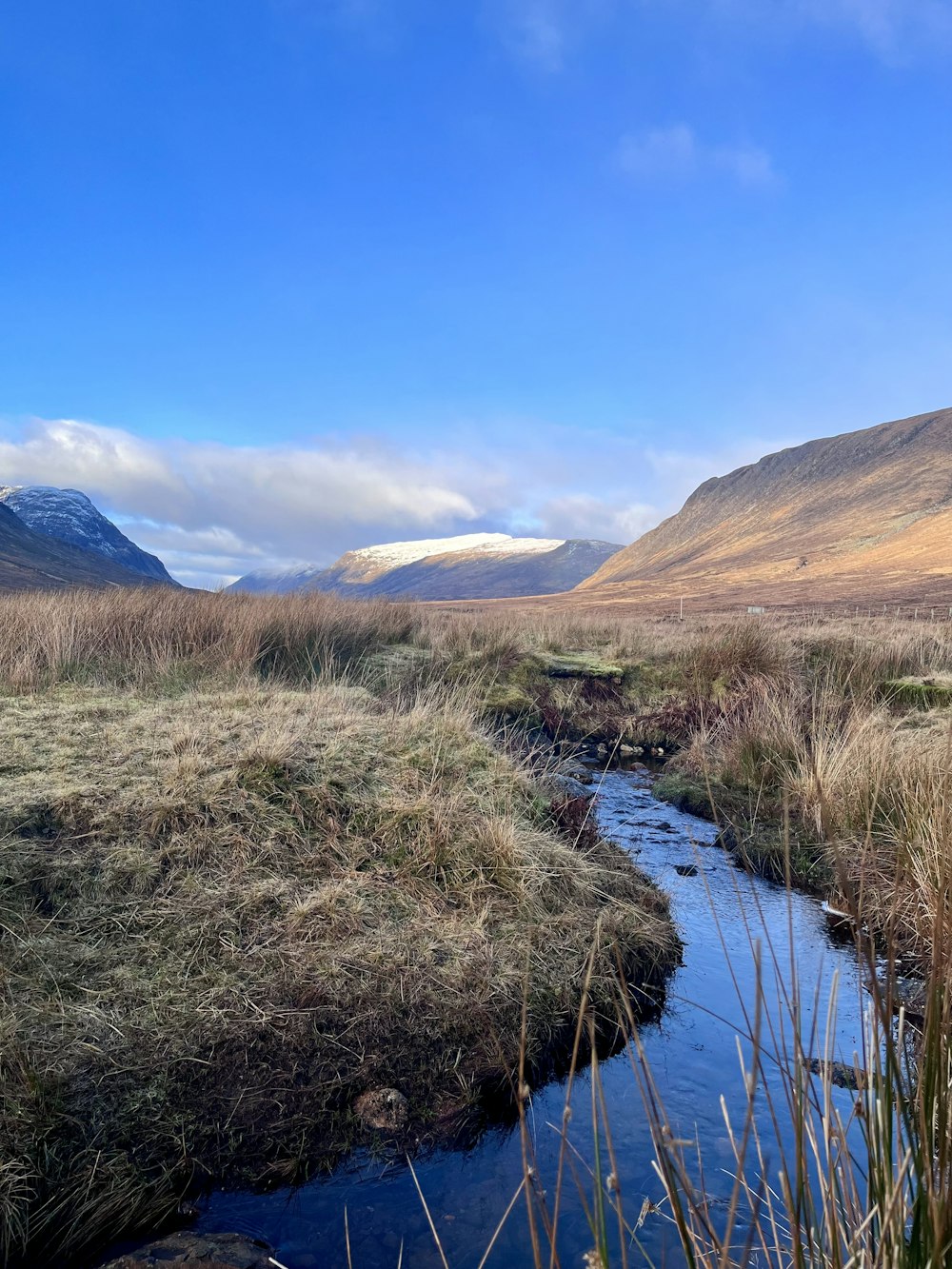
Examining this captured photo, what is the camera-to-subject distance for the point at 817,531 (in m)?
98.1

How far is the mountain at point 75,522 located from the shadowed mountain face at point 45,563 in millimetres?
23314

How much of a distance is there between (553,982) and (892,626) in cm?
1567

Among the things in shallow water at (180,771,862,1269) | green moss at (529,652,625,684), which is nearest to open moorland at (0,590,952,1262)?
shallow water at (180,771,862,1269)

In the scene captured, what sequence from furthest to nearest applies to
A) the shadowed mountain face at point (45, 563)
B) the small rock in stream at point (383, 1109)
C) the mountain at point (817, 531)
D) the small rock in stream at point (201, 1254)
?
the mountain at point (817, 531)
the shadowed mountain face at point (45, 563)
the small rock in stream at point (383, 1109)
the small rock in stream at point (201, 1254)

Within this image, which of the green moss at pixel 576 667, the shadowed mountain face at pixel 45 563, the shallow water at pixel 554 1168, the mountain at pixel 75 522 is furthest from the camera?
the mountain at pixel 75 522

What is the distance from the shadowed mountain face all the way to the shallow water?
51801mm

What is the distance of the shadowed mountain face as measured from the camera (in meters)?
54.1

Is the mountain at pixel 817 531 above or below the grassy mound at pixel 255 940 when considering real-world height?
above

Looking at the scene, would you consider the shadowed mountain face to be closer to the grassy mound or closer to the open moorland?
the open moorland

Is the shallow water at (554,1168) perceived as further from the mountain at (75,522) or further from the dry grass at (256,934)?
the mountain at (75,522)

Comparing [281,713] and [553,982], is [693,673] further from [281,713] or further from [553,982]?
[553,982]

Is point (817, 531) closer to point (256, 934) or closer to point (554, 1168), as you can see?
point (256, 934)

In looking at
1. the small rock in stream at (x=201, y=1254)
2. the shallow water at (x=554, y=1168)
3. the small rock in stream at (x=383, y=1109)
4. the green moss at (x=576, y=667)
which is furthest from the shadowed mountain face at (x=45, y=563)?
the small rock in stream at (x=201, y=1254)

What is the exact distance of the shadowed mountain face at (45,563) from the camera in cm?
5412
